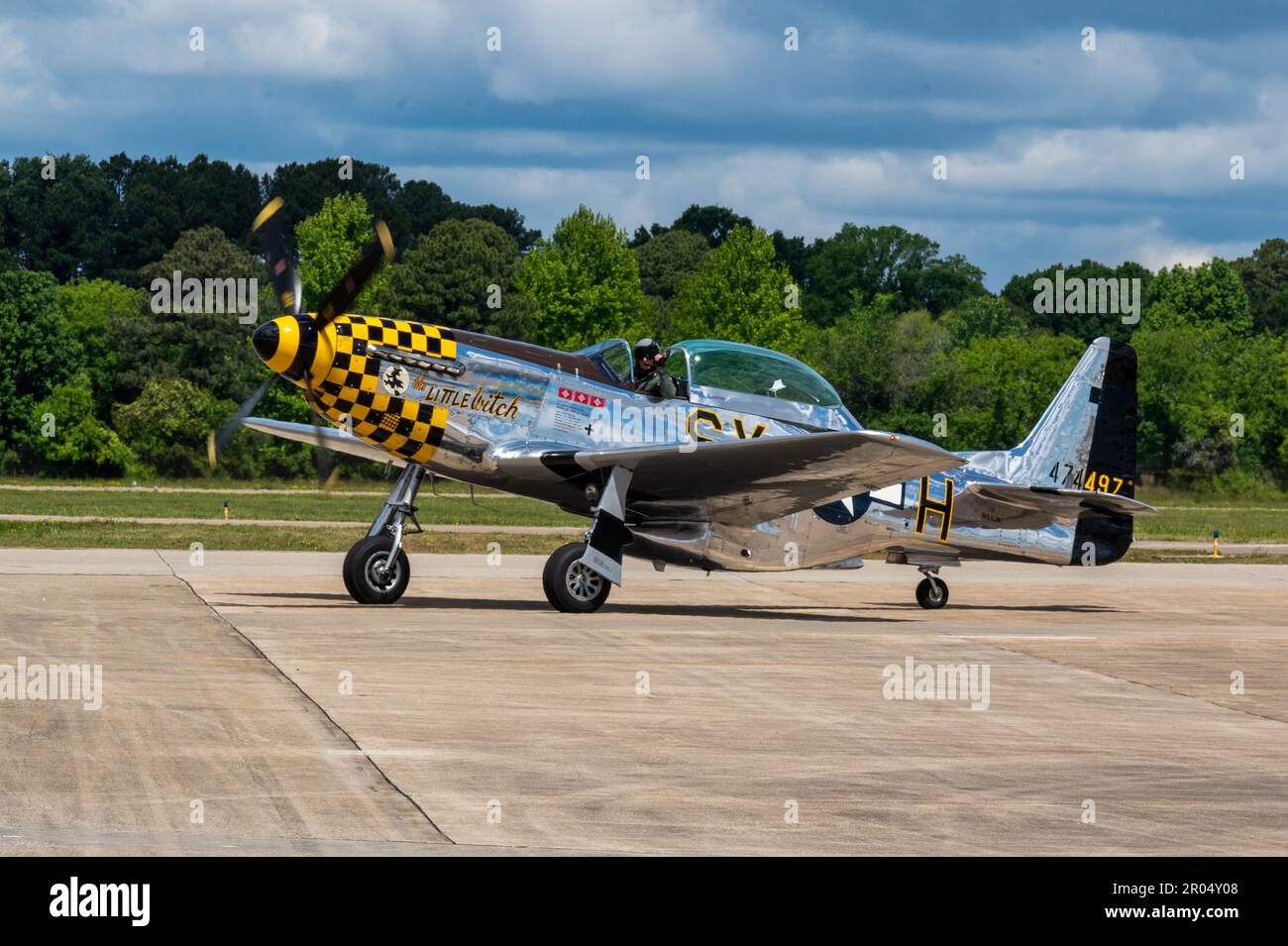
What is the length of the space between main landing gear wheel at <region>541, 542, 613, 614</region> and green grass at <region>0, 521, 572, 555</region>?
12.1m

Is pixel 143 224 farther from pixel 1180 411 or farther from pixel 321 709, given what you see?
pixel 321 709

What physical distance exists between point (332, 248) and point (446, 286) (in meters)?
5.32

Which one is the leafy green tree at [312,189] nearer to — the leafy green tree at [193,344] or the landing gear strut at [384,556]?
the leafy green tree at [193,344]

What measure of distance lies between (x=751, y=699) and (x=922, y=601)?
9367mm

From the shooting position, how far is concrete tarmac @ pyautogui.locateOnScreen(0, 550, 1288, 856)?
698 centimetres

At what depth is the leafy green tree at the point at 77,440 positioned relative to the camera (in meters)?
68.5

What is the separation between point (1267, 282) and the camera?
133000 millimetres

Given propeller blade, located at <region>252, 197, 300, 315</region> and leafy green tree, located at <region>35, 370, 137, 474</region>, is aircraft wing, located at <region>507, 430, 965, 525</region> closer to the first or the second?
propeller blade, located at <region>252, 197, 300, 315</region>

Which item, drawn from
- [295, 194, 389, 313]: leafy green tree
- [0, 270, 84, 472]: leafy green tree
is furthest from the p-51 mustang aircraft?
[0, 270, 84, 472]: leafy green tree

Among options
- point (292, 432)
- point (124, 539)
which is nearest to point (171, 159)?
point (124, 539)

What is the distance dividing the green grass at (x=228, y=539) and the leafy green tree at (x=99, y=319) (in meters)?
43.6

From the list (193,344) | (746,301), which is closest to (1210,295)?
(746,301)
